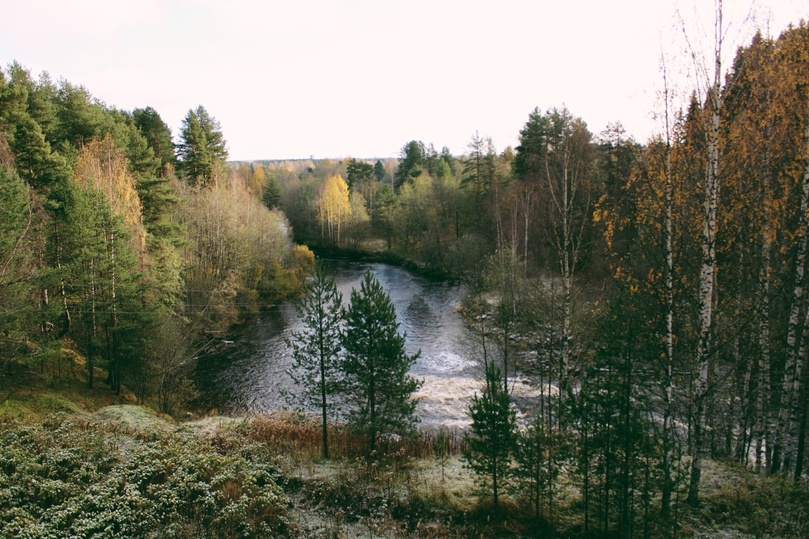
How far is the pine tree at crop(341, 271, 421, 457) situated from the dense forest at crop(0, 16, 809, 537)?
0.53 metres

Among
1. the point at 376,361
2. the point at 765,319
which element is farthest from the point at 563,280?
the point at 376,361

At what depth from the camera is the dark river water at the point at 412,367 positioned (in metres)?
20.8

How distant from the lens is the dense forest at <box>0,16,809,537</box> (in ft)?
29.8

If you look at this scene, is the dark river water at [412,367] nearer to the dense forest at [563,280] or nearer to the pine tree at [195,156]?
the dense forest at [563,280]

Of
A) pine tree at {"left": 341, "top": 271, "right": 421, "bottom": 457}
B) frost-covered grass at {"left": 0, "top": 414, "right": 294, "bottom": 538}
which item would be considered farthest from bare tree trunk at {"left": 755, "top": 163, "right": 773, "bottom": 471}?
frost-covered grass at {"left": 0, "top": 414, "right": 294, "bottom": 538}

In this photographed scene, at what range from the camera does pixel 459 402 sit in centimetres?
Answer: 2055

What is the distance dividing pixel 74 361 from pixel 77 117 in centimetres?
1501

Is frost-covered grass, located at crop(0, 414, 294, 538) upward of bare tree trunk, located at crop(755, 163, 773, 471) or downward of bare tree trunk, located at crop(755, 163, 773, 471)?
downward

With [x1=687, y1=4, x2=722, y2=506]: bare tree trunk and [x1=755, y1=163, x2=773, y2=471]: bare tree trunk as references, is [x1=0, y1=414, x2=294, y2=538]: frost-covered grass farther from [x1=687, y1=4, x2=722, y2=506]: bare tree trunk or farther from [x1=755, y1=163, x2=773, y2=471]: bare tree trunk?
[x1=755, y1=163, x2=773, y2=471]: bare tree trunk

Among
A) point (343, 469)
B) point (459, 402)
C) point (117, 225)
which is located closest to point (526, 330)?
point (459, 402)

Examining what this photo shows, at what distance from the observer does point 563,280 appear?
498 inches

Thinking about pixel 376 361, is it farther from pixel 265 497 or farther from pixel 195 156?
pixel 195 156

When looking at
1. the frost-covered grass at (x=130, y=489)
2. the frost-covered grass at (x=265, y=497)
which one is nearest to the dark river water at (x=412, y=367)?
the frost-covered grass at (x=265, y=497)

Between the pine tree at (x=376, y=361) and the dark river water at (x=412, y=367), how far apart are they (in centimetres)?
154
